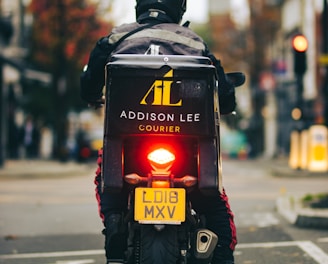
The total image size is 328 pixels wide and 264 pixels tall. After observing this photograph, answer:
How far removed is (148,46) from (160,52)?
0.10 m

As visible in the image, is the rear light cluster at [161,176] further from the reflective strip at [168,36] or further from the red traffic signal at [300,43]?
the red traffic signal at [300,43]

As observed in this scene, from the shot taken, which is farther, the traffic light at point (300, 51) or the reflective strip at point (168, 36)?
the traffic light at point (300, 51)

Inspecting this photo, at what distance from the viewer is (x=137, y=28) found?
5.52 metres

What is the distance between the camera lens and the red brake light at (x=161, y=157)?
5.08 m

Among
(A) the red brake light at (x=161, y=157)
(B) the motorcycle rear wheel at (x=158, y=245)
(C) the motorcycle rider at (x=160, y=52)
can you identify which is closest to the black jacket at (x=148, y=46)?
(C) the motorcycle rider at (x=160, y=52)

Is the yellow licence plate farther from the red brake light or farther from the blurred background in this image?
the blurred background

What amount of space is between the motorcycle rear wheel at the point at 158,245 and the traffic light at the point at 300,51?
1505 cm

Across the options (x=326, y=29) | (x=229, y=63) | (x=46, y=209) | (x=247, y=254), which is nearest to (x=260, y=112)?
(x=229, y=63)

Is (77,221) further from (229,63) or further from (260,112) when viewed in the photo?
(260,112)

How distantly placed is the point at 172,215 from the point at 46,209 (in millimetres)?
8440

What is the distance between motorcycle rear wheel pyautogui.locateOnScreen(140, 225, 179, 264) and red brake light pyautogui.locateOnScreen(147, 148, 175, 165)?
1.26ft

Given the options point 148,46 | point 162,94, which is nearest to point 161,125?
point 162,94

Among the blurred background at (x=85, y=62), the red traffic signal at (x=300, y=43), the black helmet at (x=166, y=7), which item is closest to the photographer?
the black helmet at (x=166, y=7)

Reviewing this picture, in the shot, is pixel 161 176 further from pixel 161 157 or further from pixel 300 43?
pixel 300 43
